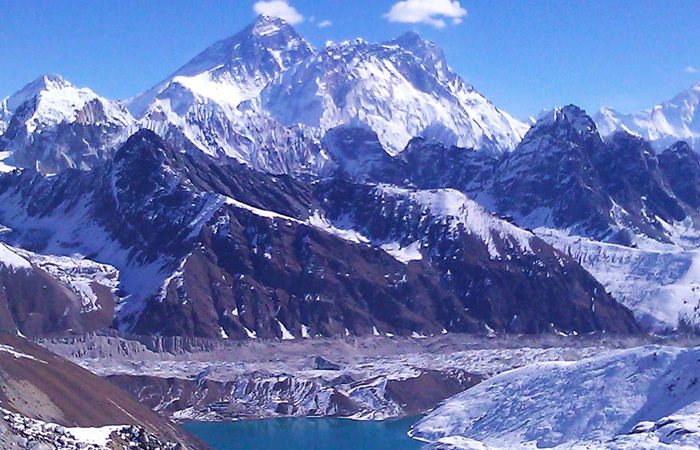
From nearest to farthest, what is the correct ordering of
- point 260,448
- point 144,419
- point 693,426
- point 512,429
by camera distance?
point 693,426 → point 144,419 → point 512,429 → point 260,448

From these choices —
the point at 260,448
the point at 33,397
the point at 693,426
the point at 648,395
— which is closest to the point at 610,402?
the point at 648,395

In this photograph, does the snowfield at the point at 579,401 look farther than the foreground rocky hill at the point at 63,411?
Yes

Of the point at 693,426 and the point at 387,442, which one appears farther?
the point at 387,442

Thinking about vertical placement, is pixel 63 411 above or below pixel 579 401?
above

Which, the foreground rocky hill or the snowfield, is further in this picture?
the snowfield

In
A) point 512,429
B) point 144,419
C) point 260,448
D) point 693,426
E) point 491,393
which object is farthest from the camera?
point 260,448

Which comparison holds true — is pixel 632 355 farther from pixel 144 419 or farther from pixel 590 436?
pixel 144 419

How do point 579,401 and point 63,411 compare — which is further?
point 579,401

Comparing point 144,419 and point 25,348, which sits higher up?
point 25,348
